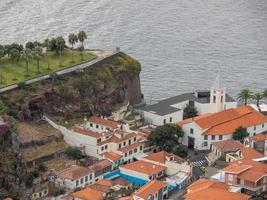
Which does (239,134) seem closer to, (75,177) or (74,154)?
(74,154)

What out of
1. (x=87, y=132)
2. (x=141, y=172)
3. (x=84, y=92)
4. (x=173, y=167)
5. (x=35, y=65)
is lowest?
(x=173, y=167)

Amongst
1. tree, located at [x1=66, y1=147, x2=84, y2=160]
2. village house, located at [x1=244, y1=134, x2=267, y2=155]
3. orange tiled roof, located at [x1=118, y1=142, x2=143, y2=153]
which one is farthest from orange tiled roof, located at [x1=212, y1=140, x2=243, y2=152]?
tree, located at [x1=66, y1=147, x2=84, y2=160]

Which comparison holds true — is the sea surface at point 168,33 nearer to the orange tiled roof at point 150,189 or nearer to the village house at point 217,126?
the village house at point 217,126

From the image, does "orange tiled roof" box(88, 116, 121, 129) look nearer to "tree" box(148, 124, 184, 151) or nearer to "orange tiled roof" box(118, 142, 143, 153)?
"orange tiled roof" box(118, 142, 143, 153)

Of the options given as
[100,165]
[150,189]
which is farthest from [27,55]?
[150,189]

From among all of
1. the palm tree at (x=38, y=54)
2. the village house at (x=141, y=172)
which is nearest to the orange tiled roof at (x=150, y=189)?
the village house at (x=141, y=172)

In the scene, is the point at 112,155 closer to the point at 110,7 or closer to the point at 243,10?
the point at 110,7
